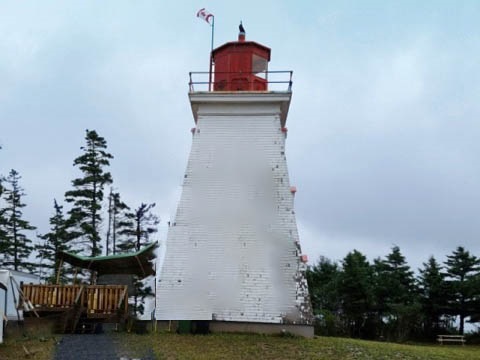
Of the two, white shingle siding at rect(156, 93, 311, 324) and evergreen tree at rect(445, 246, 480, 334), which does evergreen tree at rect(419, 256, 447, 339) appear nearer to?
evergreen tree at rect(445, 246, 480, 334)

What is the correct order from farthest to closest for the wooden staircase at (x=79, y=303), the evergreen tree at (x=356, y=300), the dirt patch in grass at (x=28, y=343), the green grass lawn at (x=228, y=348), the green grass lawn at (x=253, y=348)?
the evergreen tree at (x=356, y=300) < the wooden staircase at (x=79, y=303) < the green grass lawn at (x=253, y=348) < the green grass lawn at (x=228, y=348) < the dirt patch in grass at (x=28, y=343)

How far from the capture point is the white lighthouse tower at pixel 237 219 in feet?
57.0

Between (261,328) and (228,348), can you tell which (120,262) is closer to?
(261,328)

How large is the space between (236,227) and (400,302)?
51.0 ft

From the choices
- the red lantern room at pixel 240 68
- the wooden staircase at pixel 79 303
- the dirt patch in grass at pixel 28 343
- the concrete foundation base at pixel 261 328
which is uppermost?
the red lantern room at pixel 240 68

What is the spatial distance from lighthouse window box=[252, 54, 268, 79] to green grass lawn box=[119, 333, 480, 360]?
9659 mm

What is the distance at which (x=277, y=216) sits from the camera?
18281 millimetres

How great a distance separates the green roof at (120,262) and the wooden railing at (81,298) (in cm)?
106

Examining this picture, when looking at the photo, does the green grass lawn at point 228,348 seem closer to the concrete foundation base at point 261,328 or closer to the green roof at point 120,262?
the concrete foundation base at point 261,328

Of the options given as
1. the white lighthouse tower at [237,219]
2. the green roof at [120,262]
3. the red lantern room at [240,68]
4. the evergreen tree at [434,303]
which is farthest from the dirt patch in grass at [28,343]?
the evergreen tree at [434,303]

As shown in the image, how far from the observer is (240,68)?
1991 centimetres

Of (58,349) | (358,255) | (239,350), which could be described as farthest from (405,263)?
(58,349)

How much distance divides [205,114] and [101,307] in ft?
25.5

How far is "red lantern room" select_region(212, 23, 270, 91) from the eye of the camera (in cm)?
1981
